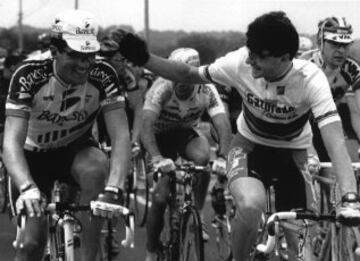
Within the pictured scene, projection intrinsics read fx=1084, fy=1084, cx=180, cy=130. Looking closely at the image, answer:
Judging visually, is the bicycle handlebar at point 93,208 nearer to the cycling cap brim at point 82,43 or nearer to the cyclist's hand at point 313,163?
the cycling cap brim at point 82,43

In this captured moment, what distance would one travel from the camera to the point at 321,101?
6527 millimetres

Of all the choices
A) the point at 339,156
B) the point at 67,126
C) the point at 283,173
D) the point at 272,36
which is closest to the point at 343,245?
the point at 283,173

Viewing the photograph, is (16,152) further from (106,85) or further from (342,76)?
(342,76)

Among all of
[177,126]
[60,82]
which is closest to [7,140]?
[60,82]

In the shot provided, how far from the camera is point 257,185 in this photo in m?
6.81

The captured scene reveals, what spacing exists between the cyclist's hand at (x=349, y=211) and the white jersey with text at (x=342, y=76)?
3.06 meters

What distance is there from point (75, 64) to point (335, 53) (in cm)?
322

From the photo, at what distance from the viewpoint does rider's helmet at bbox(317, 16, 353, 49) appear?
362 inches

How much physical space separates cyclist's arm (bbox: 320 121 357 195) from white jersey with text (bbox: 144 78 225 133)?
11.6ft

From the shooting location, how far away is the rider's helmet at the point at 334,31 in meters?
9.19

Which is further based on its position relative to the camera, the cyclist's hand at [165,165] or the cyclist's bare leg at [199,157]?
the cyclist's bare leg at [199,157]

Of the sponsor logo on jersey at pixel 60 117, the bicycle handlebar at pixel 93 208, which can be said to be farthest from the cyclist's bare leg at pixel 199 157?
the bicycle handlebar at pixel 93 208

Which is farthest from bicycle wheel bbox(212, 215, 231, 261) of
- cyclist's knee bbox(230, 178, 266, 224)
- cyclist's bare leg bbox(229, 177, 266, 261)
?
cyclist's knee bbox(230, 178, 266, 224)

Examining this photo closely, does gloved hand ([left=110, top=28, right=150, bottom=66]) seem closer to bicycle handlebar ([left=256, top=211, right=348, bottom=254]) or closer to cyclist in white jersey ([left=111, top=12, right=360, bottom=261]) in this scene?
cyclist in white jersey ([left=111, top=12, right=360, bottom=261])
